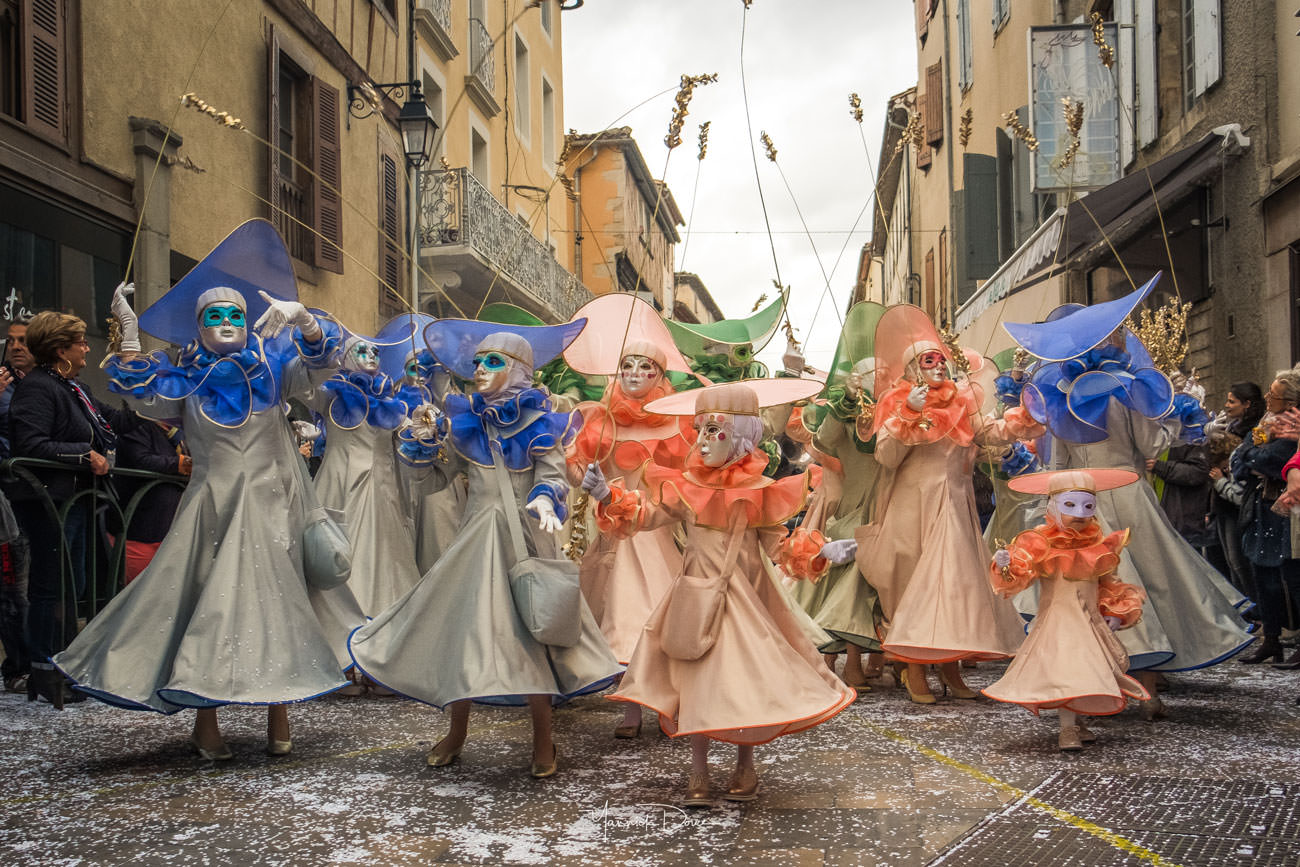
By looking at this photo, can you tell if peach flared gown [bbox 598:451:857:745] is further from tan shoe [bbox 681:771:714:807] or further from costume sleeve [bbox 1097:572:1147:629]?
costume sleeve [bbox 1097:572:1147:629]

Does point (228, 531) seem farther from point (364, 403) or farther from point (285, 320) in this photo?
point (364, 403)

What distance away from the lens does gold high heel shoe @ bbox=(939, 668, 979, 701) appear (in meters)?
7.02

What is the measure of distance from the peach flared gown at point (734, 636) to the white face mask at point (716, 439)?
6cm

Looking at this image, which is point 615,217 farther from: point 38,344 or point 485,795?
point 485,795

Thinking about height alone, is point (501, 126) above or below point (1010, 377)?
above

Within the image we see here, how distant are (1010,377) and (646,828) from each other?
4.13 m

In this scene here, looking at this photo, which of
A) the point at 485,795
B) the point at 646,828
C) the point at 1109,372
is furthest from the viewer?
the point at 1109,372

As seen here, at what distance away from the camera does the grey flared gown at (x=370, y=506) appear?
738 cm

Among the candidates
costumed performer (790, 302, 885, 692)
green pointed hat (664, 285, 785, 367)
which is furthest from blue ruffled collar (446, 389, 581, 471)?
green pointed hat (664, 285, 785, 367)

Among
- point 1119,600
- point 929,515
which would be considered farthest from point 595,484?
point 929,515

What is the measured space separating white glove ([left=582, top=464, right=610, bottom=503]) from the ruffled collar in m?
2.82

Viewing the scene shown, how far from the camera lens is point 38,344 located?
677 centimetres

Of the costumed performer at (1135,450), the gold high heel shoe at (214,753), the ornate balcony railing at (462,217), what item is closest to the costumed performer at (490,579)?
the gold high heel shoe at (214,753)

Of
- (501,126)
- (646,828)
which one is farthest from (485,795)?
(501,126)
